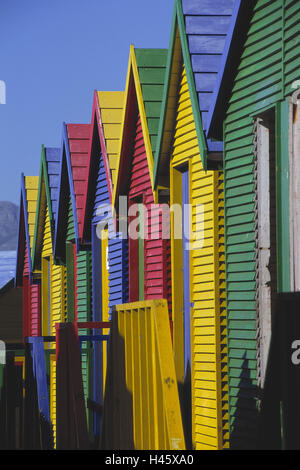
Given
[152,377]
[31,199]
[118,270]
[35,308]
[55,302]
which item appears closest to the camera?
[152,377]

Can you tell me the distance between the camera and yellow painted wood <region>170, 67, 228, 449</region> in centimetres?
1037

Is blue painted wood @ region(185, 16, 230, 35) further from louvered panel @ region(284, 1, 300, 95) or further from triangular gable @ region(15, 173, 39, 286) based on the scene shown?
triangular gable @ region(15, 173, 39, 286)

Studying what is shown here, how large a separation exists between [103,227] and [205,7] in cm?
632

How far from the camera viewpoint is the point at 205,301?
10789 mm

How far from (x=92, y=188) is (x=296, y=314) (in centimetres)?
1050

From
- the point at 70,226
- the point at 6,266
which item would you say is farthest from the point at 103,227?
the point at 6,266

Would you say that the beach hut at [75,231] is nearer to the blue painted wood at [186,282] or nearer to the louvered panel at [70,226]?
the louvered panel at [70,226]

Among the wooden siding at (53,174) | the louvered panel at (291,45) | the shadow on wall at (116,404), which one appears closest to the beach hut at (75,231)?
the wooden siding at (53,174)

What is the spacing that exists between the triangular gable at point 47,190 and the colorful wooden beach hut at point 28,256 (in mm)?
1415

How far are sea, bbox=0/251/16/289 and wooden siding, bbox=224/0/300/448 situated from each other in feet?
74.7

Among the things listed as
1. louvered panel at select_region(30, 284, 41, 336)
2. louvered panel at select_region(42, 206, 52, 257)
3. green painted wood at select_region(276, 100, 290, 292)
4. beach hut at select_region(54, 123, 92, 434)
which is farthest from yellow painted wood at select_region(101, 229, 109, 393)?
louvered panel at select_region(30, 284, 41, 336)

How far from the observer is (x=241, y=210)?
9.46 metres

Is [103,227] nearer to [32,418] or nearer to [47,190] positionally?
[32,418]
